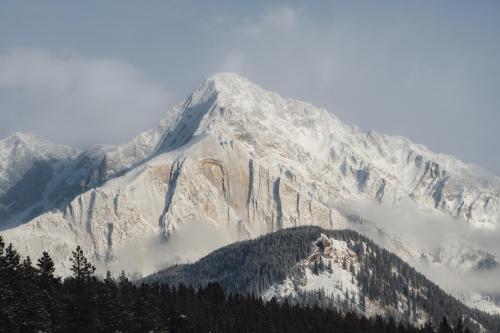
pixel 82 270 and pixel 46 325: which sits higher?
pixel 82 270

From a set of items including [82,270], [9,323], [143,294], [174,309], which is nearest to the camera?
[9,323]

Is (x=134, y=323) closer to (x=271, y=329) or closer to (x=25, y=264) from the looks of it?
(x=25, y=264)

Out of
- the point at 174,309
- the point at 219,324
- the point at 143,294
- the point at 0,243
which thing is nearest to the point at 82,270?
the point at 0,243

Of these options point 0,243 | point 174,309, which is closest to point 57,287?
point 0,243

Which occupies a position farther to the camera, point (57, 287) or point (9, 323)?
point (57, 287)

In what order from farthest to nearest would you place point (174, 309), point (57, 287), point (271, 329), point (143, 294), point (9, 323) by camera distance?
point (271, 329) < point (174, 309) < point (143, 294) < point (57, 287) < point (9, 323)

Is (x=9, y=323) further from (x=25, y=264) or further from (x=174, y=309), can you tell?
(x=174, y=309)

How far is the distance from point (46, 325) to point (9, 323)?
7512mm

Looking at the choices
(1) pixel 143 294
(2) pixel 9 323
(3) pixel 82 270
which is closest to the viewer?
(2) pixel 9 323

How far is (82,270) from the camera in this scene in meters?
129

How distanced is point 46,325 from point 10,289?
722cm

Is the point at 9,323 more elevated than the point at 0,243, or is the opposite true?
the point at 0,243

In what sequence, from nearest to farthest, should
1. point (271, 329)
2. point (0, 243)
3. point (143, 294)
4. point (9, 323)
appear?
point (9, 323) → point (0, 243) → point (143, 294) → point (271, 329)

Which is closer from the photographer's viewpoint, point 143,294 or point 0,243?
point 0,243
